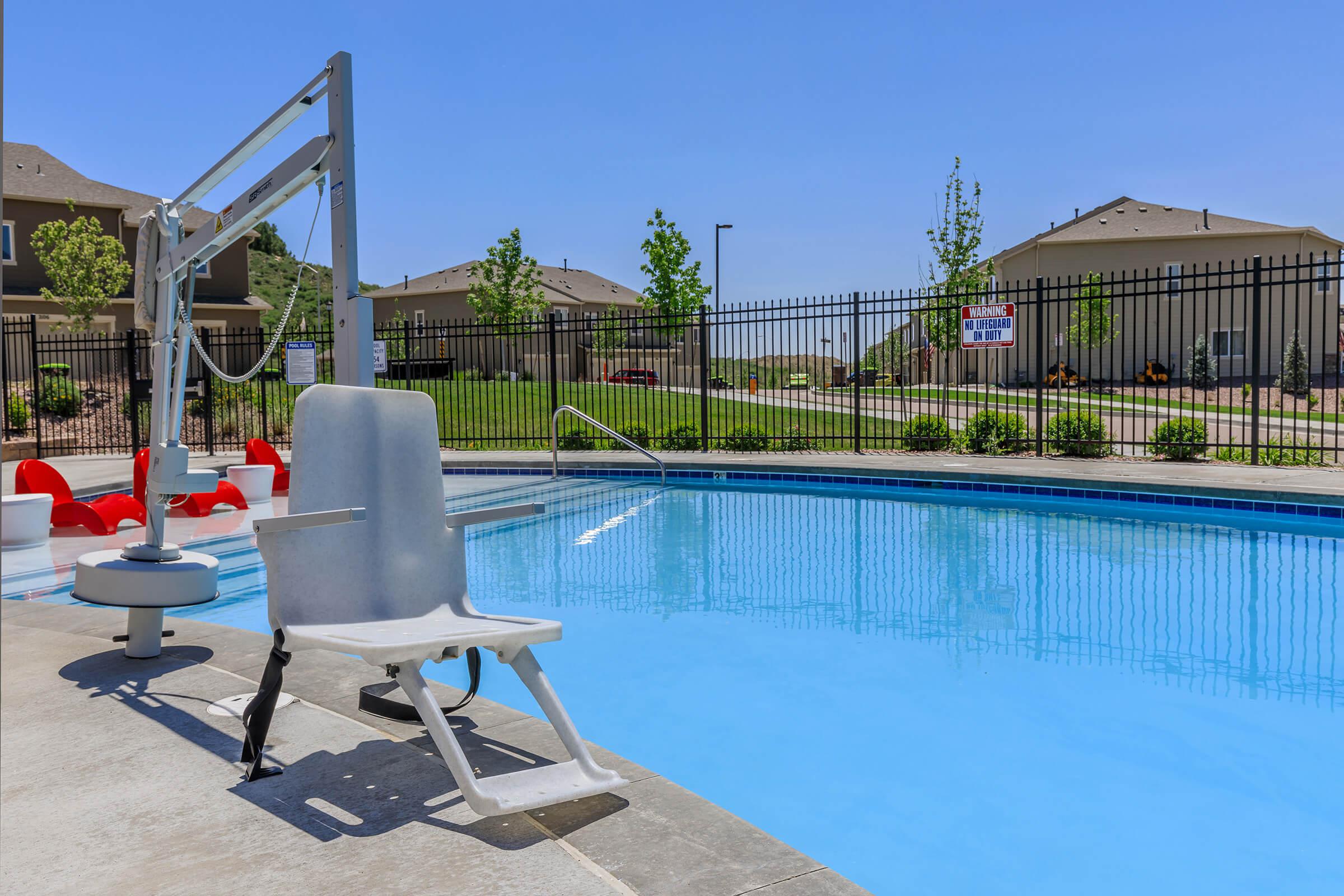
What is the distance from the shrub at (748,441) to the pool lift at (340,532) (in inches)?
432

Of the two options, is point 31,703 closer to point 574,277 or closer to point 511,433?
point 511,433

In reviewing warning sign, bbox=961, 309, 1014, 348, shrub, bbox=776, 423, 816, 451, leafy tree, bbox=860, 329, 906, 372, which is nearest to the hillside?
leafy tree, bbox=860, 329, 906, 372

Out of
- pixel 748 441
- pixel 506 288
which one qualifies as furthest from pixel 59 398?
pixel 506 288

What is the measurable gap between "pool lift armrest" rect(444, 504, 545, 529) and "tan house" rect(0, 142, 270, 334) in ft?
81.6

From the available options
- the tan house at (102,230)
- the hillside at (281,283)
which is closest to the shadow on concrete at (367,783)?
the tan house at (102,230)

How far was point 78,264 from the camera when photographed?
2369cm

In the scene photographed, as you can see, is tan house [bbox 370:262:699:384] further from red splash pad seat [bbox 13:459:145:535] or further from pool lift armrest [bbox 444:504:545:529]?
pool lift armrest [bbox 444:504:545:529]

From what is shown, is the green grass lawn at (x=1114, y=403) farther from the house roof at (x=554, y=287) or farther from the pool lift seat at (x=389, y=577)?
the house roof at (x=554, y=287)

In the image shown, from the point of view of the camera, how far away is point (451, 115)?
612 inches

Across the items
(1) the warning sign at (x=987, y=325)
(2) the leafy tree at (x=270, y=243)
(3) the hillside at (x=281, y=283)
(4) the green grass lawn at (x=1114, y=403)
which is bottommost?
(4) the green grass lawn at (x=1114, y=403)

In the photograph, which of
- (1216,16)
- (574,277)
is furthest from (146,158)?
(574,277)

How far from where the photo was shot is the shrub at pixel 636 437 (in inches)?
606

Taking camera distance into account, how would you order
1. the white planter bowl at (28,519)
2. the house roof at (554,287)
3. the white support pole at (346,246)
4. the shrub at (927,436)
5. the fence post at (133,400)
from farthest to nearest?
1. the house roof at (554,287)
2. the shrub at (927,436)
3. the fence post at (133,400)
4. the white planter bowl at (28,519)
5. the white support pole at (346,246)

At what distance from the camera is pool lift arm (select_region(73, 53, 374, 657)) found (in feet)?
12.5
